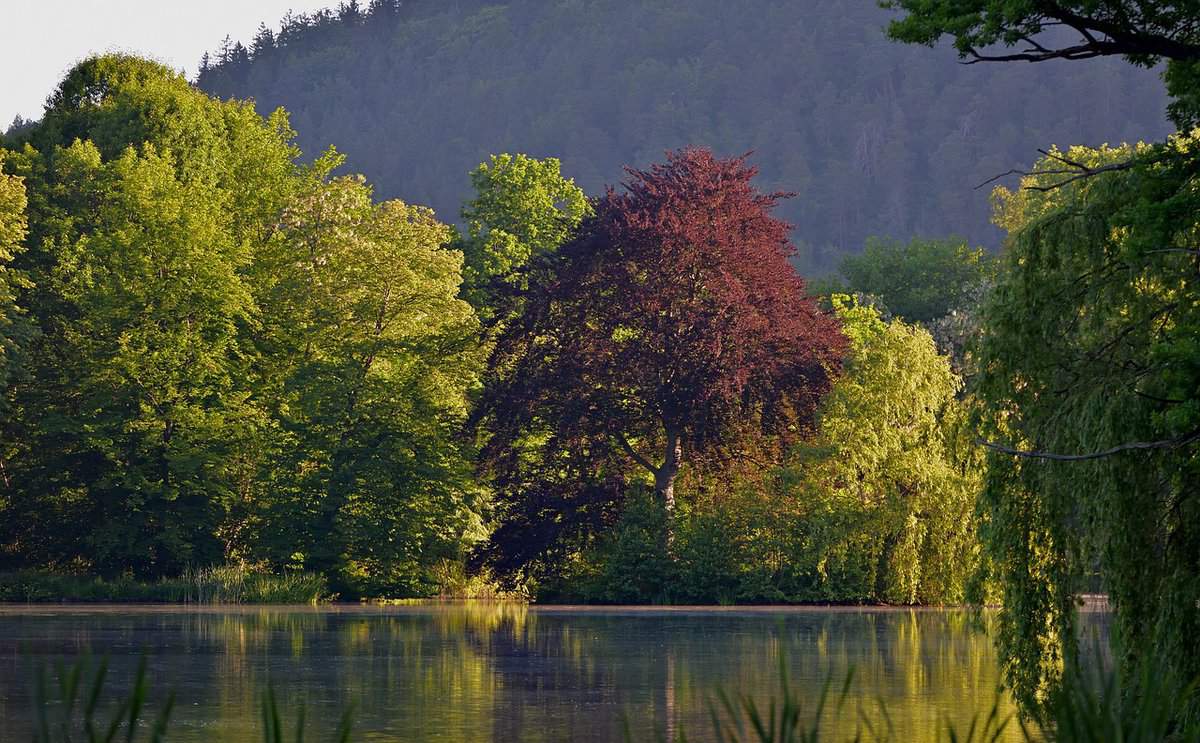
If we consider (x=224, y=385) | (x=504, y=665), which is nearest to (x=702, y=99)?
(x=224, y=385)

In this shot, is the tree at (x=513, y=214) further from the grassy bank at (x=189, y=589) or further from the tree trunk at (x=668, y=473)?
the grassy bank at (x=189, y=589)

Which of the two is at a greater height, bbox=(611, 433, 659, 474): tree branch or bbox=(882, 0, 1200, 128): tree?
bbox=(882, 0, 1200, 128): tree

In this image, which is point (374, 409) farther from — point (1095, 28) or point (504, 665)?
point (1095, 28)

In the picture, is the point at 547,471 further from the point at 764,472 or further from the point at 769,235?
the point at 769,235

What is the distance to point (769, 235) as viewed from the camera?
4381 cm

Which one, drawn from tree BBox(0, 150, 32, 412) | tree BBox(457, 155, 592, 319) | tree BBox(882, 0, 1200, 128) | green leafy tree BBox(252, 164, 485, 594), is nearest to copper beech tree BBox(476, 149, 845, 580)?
green leafy tree BBox(252, 164, 485, 594)

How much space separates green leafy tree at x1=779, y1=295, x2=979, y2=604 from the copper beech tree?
5.73ft

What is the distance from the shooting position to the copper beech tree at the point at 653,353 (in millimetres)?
41906

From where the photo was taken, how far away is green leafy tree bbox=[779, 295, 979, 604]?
1538 inches

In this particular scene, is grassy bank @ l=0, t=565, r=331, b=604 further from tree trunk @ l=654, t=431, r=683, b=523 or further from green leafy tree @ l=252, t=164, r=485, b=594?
tree trunk @ l=654, t=431, r=683, b=523

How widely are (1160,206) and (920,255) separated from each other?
64.4 metres

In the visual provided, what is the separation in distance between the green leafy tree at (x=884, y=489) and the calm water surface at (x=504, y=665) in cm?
201

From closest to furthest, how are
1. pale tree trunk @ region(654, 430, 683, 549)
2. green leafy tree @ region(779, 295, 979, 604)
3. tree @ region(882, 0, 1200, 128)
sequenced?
tree @ region(882, 0, 1200, 128) < green leafy tree @ region(779, 295, 979, 604) < pale tree trunk @ region(654, 430, 683, 549)

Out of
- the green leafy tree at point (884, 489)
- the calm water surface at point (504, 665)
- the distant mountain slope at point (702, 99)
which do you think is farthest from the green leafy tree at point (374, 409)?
the distant mountain slope at point (702, 99)
